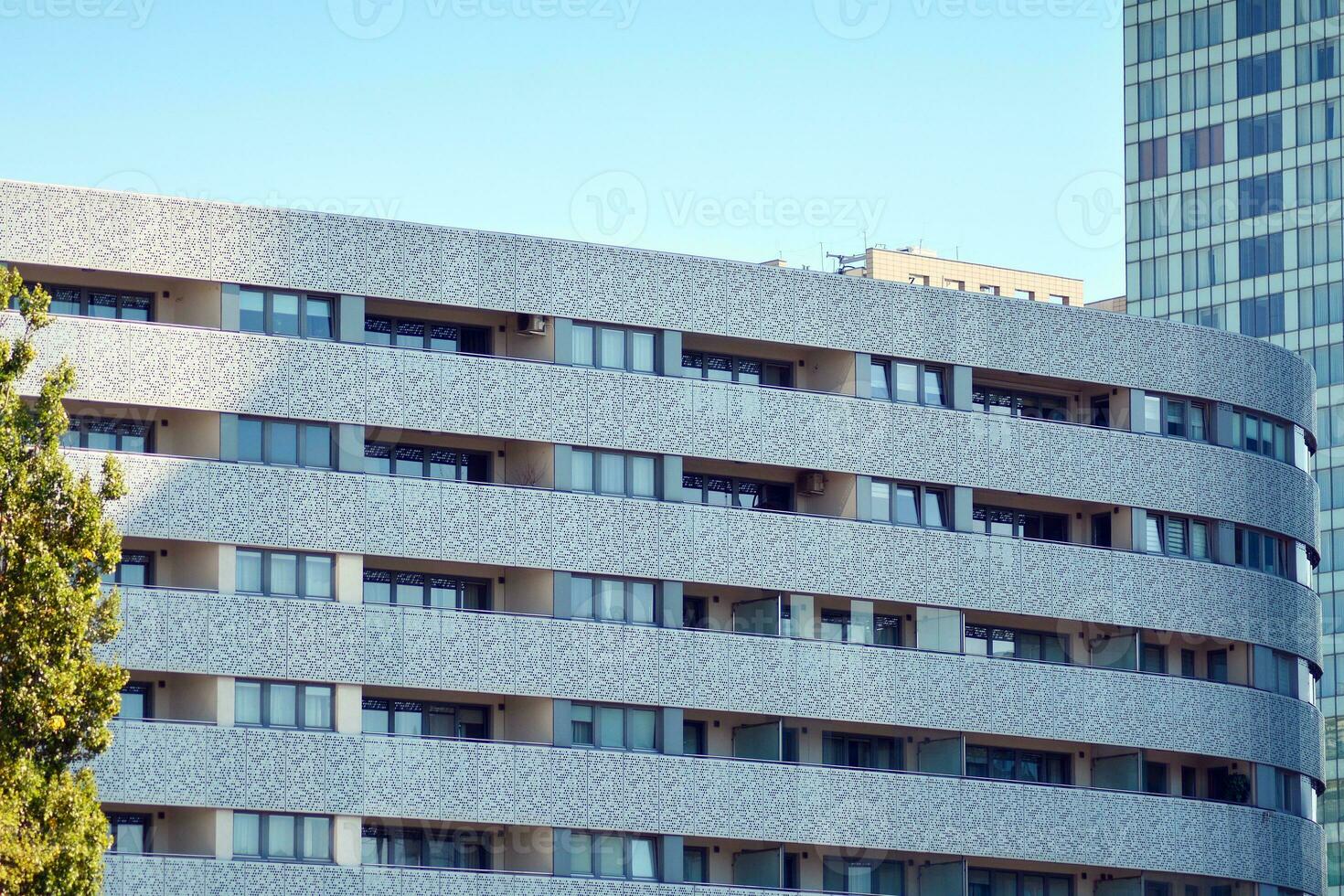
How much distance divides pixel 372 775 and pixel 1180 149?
75.8 metres

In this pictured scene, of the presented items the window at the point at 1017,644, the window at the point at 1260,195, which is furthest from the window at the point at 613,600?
the window at the point at 1260,195

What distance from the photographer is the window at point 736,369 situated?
58875 mm

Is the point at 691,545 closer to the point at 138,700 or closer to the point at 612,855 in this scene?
the point at 612,855

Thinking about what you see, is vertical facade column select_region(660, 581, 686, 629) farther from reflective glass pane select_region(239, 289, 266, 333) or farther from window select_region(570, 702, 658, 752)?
reflective glass pane select_region(239, 289, 266, 333)

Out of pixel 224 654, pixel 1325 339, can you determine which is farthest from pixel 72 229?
pixel 1325 339

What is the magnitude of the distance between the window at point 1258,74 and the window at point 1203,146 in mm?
2072

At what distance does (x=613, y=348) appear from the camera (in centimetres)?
5728

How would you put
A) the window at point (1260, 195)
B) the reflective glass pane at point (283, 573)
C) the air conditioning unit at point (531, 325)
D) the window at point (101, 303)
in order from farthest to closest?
the window at point (1260, 195)
the air conditioning unit at point (531, 325)
the window at point (101, 303)
the reflective glass pane at point (283, 573)

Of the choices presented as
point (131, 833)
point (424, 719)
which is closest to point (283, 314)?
point (424, 719)

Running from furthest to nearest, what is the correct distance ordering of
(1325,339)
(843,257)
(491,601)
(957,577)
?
(1325,339)
(843,257)
(957,577)
(491,601)

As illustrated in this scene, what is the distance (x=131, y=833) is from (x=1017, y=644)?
71.8ft

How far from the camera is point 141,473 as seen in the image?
52.3m

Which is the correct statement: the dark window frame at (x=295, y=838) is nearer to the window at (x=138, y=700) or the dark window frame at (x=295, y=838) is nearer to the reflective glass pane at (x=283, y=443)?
the window at (x=138, y=700)

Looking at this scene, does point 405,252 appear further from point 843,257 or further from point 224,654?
point 843,257
